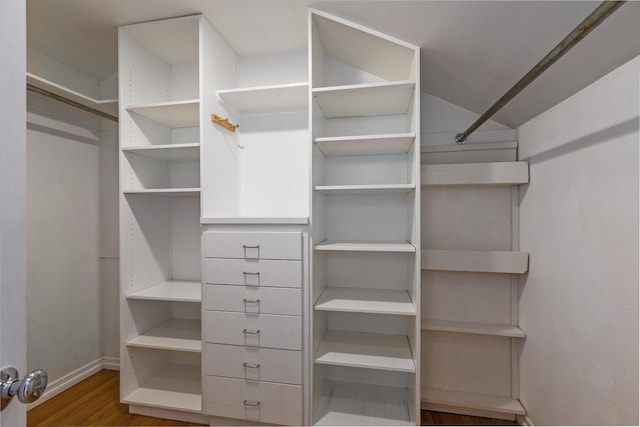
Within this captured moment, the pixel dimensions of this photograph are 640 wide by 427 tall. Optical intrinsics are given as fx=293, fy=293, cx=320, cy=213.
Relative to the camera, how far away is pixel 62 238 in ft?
6.99

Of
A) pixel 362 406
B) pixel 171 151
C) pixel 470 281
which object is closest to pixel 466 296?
pixel 470 281

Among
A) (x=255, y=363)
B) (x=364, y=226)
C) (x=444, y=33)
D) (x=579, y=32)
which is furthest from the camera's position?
(x=364, y=226)

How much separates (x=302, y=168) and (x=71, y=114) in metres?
1.78

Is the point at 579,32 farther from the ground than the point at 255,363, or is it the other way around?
the point at 579,32

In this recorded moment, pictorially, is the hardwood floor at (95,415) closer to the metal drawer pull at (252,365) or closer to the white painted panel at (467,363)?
the white painted panel at (467,363)

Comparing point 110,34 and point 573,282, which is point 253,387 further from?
point 110,34

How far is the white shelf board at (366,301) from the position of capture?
1.61m

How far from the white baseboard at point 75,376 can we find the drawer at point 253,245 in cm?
157

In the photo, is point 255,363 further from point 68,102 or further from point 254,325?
point 68,102

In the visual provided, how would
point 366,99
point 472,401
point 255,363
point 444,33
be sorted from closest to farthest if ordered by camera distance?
point 444,33 → point 255,363 → point 366,99 → point 472,401

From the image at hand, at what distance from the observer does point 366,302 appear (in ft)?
5.70

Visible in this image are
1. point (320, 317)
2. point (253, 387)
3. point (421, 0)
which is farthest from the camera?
point (320, 317)

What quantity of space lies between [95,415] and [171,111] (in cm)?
198

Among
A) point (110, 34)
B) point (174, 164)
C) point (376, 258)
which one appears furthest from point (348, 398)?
point (110, 34)
